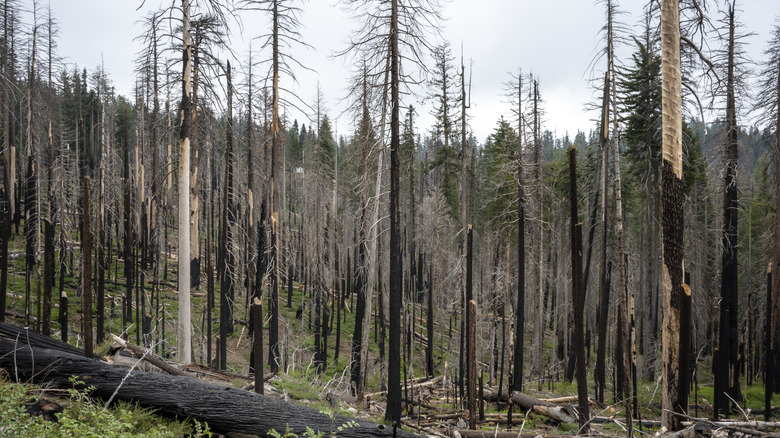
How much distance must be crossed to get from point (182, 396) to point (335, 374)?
8328 mm

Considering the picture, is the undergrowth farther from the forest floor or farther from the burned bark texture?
the burned bark texture

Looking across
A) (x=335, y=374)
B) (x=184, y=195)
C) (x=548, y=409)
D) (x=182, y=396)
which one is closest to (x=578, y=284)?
(x=548, y=409)

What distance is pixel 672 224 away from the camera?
18.9 feet

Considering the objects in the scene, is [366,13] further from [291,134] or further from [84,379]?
[291,134]

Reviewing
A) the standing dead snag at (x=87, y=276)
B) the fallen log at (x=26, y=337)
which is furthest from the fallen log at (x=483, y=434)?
the fallen log at (x=26, y=337)

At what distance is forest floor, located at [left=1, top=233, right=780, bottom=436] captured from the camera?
454 inches

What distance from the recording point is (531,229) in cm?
2086

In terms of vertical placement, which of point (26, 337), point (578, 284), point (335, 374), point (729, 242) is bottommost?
point (335, 374)

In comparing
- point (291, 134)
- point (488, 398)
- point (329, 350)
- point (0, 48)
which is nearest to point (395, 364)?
point (488, 398)

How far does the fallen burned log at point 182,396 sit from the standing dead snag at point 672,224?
12.1ft

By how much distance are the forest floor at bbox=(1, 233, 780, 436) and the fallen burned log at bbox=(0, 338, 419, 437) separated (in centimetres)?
312

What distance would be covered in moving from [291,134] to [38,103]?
3073cm

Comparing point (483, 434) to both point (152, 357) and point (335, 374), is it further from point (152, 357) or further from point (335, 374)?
point (335, 374)

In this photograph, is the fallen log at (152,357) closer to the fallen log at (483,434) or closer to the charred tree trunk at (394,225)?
the charred tree trunk at (394,225)
